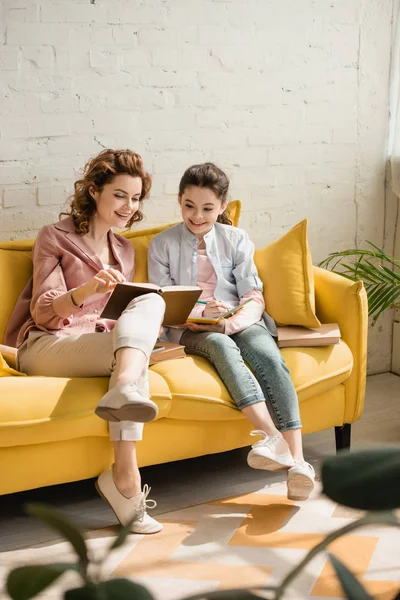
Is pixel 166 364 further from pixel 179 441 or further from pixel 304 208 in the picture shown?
pixel 304 208

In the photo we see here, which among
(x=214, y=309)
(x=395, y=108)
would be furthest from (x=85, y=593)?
(x=395, y=108)

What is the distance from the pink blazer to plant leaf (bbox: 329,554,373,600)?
90.1 inches

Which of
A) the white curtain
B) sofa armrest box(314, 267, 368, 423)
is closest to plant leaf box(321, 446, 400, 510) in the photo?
sofa armrest box(314, 267, 368, 423)

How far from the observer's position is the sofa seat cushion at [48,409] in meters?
2.20

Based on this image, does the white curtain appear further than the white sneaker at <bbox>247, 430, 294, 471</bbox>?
Yes

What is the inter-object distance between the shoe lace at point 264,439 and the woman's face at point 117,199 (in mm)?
868

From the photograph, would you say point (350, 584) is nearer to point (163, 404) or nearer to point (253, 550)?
point (253, 550)

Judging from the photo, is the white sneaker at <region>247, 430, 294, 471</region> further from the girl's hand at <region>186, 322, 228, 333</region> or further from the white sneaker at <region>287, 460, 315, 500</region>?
the girl's hand at <region>186, 322, 228, 333</region>

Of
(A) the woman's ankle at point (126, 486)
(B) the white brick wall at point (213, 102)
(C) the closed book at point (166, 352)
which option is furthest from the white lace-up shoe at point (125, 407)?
(B) the white brick wall at point (213, 102)

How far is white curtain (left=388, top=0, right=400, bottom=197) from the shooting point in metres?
3.70

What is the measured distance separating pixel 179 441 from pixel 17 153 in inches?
51.3

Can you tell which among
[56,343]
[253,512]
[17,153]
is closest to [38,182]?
[17,153]

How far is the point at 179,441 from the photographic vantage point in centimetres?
251

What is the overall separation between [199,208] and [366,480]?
2565mm
